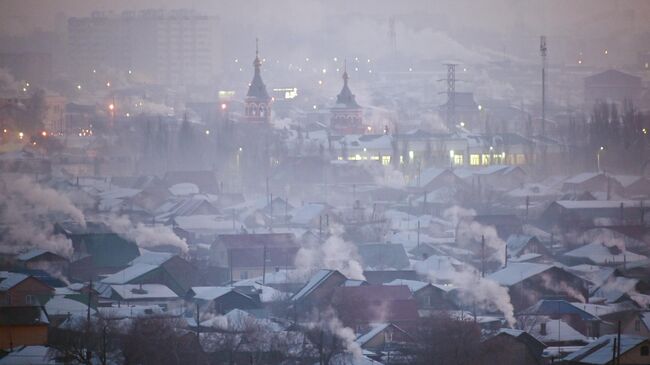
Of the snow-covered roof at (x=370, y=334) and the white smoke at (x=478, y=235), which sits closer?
the snow-covered roof at (x=370, y=334)

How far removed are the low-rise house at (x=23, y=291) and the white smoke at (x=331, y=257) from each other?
279 cm

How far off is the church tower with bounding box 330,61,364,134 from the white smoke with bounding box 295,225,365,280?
13917 millimetres

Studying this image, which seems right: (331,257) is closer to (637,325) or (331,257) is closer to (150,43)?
(637,325)

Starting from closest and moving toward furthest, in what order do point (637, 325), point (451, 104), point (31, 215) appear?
point (637, 325) → point (31, 215) → point (451, 104)

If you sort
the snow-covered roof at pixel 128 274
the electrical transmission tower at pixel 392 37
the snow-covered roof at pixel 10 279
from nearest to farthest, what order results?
the snow-covered roof at pixel 10 279, the snow-covered roof at pixel 128 274, the electrical transmission tower at pixel 392 37

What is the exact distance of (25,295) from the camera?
47.4 feet

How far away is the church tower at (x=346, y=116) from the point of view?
32.7 metres

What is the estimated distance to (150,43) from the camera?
48.0 meters

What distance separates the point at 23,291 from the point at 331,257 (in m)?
3.87

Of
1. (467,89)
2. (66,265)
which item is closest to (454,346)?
(66,265)

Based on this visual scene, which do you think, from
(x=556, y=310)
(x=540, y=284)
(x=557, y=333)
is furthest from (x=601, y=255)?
(x=557, y=333)

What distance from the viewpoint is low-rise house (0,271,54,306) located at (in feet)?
46.8

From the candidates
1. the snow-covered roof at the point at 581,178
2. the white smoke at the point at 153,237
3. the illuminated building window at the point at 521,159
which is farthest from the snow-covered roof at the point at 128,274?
the illuminated building window at the point at 521,159

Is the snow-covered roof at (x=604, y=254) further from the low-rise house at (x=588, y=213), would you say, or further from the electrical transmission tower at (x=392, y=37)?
the electrical transmission tower at (x=392, y=37)
